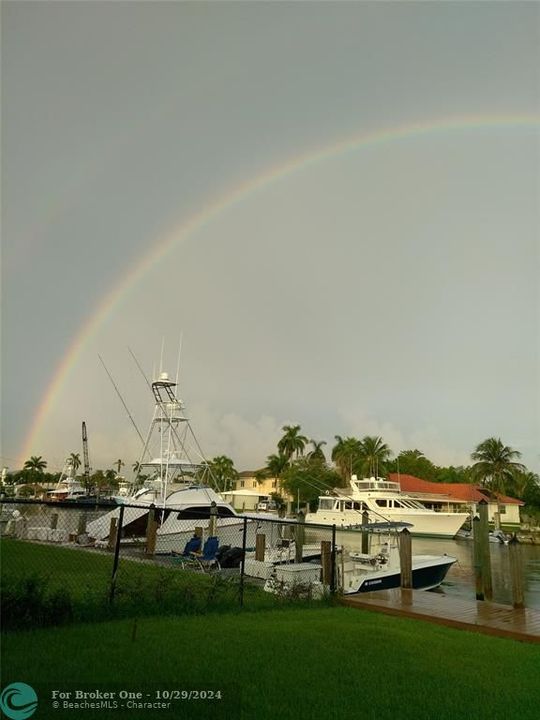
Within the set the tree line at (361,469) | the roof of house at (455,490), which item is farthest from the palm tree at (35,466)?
the roof of house at (455,490)

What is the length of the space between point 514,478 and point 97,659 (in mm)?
68311

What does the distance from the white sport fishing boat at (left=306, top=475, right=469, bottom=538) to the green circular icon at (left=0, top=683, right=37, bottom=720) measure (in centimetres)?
4562

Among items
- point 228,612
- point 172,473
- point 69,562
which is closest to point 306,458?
point 172,473

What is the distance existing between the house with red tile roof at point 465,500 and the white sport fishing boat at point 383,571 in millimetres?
40613

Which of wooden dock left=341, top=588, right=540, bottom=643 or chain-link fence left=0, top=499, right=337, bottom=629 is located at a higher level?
chain-link fence left=0, top=499, right=337, bottom=629

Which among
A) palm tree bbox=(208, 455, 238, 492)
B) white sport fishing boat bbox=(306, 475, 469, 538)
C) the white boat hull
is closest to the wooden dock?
white sport fishing boat bbox=(306, 475, 469, 538)

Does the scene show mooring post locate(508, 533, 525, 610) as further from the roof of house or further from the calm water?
the roof of house

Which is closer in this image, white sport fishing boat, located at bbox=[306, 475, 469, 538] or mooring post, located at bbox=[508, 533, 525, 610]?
mooring post, located at bbox=[508, 533, 525, 610]

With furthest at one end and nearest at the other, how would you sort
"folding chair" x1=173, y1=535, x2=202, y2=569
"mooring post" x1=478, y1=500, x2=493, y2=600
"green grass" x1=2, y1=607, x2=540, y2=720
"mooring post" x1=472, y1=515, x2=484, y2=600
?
1. "folding chair" x1=173, y1=535, x2=202, y2=569
2. "mooring post" x1=478, y1=500, x2=493, y2=600
3. "mooring post" x1=472, y1=515, x2=484, y2=600
4. "green grass" x1=2, y1=607, x2=540, y2=720

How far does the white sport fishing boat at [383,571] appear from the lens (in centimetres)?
1662

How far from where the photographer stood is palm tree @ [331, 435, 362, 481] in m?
80.7

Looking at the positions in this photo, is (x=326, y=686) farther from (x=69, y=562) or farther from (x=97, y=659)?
(x=69, y=562)

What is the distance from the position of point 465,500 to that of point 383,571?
53306 mm

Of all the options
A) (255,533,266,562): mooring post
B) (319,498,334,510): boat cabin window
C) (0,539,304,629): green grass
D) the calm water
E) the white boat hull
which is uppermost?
(319,498,334,510): boat cabin window
